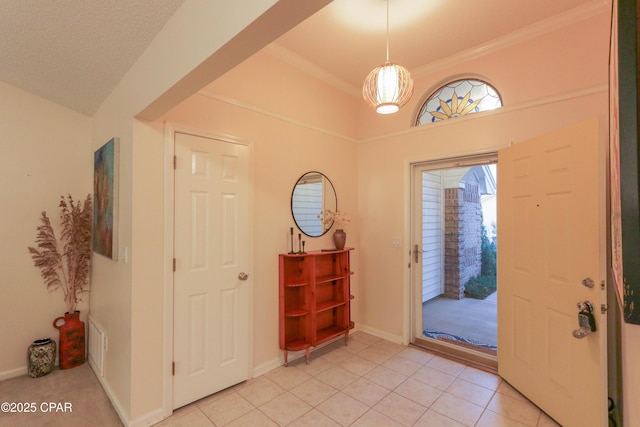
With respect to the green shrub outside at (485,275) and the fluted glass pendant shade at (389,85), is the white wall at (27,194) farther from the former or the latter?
→ the green shrub outside at (485,275)

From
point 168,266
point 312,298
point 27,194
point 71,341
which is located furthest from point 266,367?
point 27,194

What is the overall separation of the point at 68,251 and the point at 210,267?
1822 millimetres

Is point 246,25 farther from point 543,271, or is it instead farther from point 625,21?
point 543,271

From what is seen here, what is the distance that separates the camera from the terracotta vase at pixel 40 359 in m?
2.76

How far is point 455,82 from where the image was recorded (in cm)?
326

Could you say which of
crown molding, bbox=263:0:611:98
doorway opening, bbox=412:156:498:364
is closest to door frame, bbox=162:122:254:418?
crown molding, bbox=263:0:611:98

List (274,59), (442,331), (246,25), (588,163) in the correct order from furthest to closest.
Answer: (442,331), (274,59), (588,163), (246,25)

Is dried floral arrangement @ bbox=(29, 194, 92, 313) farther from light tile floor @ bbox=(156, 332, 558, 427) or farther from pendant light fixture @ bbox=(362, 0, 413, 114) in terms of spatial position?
pendant light fixture @ bbox=(362, 0, 413, 114)

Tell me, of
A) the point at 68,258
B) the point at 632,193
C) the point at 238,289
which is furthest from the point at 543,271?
the point at 68,258

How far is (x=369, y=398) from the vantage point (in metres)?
2.46

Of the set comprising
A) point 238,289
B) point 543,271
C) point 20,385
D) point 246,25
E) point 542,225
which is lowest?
point 20,385

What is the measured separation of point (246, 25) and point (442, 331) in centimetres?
382

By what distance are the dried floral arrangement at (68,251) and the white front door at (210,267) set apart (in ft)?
5.23

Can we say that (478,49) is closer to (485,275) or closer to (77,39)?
(485,275)
